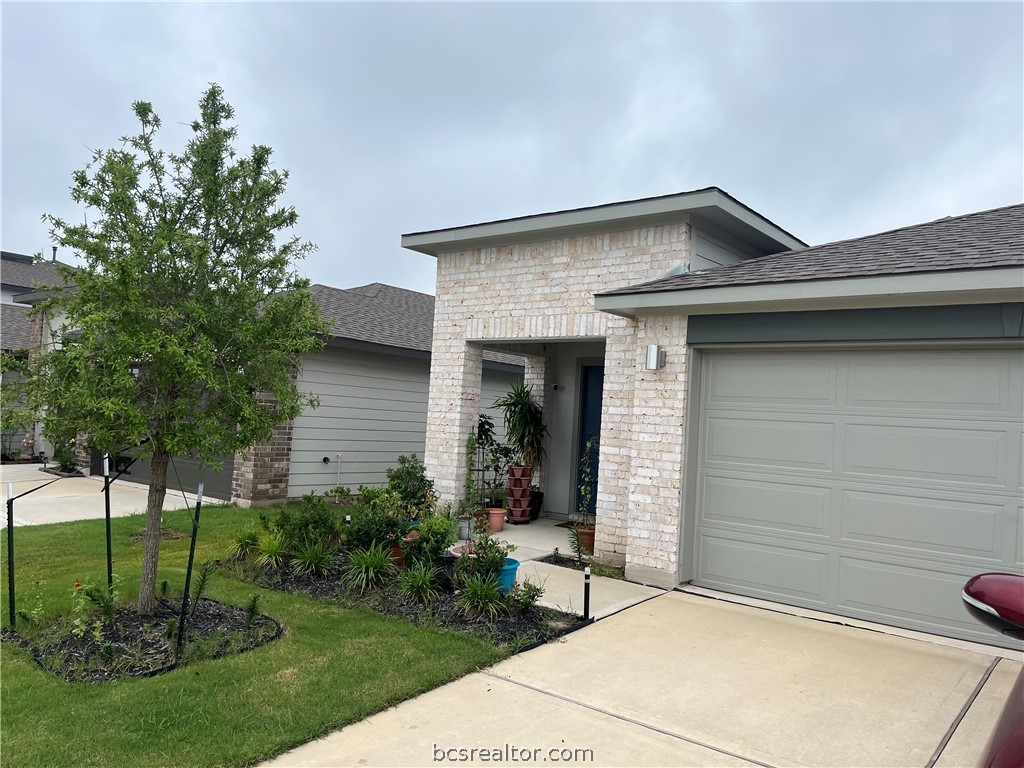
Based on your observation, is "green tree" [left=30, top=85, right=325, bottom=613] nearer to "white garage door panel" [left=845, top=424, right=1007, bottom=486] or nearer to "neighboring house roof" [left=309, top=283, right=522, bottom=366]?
"white garage door panel" [left=845, top=424, right=1007, bottom=486]

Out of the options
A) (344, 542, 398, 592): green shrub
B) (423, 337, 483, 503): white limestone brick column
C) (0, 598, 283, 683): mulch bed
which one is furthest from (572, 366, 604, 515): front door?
(0, 598, 283, 683): mulch bed

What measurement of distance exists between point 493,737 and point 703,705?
1.31m

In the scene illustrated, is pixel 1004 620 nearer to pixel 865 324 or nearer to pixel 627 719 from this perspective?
pixel 627 719

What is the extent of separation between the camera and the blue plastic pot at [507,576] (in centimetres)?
563

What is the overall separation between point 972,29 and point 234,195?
9.04 metres

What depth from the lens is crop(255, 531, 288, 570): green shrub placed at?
6539 mm

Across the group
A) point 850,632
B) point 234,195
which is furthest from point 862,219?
point 234,195

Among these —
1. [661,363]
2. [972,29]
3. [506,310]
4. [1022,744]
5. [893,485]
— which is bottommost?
[1022,744]

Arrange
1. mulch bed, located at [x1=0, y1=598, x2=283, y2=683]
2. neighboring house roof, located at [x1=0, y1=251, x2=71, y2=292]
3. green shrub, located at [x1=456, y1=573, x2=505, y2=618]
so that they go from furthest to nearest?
neighboring house roof, located at [x1=0, y1=251, x2=71, y2=292] → green shrub, located at [x1=456, y1=573, x2=505, y2=618] → mulch bed, located at [x1=0, y1=598, x2=283, y2=683]

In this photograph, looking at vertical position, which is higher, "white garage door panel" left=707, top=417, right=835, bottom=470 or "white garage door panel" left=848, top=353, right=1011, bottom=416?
"white garage door panel" left=848, top=353, right=1011, bottom=416

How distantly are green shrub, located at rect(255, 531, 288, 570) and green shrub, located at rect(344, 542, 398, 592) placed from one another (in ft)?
2.72

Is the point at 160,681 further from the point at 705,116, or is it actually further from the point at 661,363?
the point at 705,116

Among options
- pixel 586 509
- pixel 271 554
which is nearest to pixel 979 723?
pixel 271 554

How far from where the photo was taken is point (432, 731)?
3455 mm
